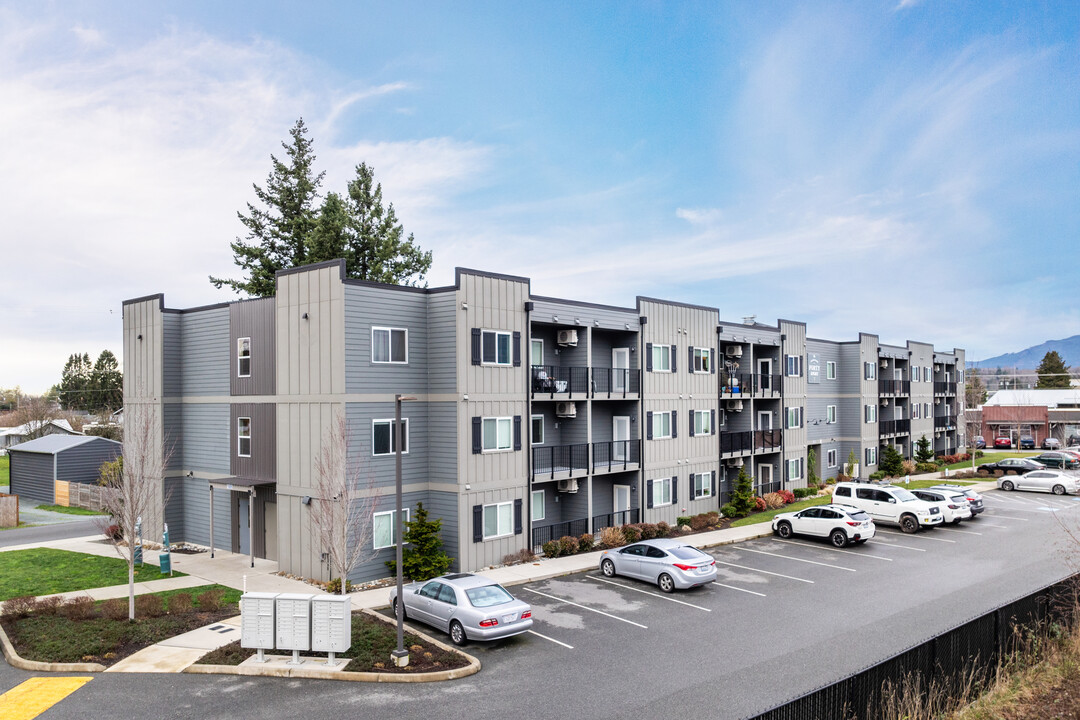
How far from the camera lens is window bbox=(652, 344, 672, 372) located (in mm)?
33000

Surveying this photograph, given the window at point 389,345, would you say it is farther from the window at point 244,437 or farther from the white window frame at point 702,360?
the white window frame at point 702,360

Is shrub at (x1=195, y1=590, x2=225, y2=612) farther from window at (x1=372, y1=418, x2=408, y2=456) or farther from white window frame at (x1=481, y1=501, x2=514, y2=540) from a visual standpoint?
white window frame at (x1=481, y1=501, x2=514, y2=540)

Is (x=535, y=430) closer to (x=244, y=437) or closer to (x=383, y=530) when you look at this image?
(x=383, y=530)

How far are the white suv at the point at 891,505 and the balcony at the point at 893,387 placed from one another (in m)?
21.1

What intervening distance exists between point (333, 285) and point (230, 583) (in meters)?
10.6

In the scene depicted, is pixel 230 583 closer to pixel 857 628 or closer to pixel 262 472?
pixel 262 472

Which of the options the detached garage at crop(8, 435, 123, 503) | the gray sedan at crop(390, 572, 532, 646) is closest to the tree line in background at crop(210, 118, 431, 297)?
the detached garage at crop(8, 435, 123, 503)

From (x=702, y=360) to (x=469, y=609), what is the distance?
22.8 meters

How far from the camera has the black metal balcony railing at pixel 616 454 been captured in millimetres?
30297

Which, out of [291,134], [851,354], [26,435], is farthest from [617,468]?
[26,435]

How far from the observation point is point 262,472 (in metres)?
27.0

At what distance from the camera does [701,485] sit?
35.9 m

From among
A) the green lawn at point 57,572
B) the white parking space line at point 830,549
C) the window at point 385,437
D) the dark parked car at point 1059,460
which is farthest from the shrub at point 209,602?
the dark parked car at point 1059,460

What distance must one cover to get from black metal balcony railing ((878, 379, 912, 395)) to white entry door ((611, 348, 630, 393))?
A: 29844 mm
